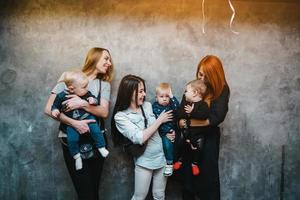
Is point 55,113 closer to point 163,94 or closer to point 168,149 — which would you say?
point 163,94

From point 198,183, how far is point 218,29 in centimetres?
206

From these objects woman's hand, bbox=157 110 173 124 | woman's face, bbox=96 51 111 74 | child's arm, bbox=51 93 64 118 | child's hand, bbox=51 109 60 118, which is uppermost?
woman's face, bbox=96 51 111 74

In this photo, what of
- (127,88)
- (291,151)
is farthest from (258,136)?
(127,88)

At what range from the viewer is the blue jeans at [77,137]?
186 inches

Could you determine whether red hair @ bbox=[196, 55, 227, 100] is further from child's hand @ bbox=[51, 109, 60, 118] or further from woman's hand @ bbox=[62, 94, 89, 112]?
child's hand @ bbox=[51, 109, 60, 118]

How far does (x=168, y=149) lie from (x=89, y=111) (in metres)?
1.04

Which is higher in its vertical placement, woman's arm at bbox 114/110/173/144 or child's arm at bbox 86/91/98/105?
child's arm at bbox 86/91/98/105

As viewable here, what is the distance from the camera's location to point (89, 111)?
4820mm

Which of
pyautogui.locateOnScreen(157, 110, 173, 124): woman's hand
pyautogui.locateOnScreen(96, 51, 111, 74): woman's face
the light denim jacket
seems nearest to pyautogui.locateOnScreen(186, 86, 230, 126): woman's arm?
pyautogui.locateOnScreen(157, 110, 173, 124): woman's hand

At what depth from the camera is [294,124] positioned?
5887 mm

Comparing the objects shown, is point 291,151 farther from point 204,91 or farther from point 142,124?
point 142,124

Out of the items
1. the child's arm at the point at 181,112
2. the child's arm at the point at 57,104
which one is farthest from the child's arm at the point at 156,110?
the child's arm at the point at 57,104

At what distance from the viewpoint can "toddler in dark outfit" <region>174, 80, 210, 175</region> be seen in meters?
4.91

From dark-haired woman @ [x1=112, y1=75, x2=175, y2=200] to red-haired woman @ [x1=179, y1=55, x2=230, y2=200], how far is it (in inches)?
12.3
